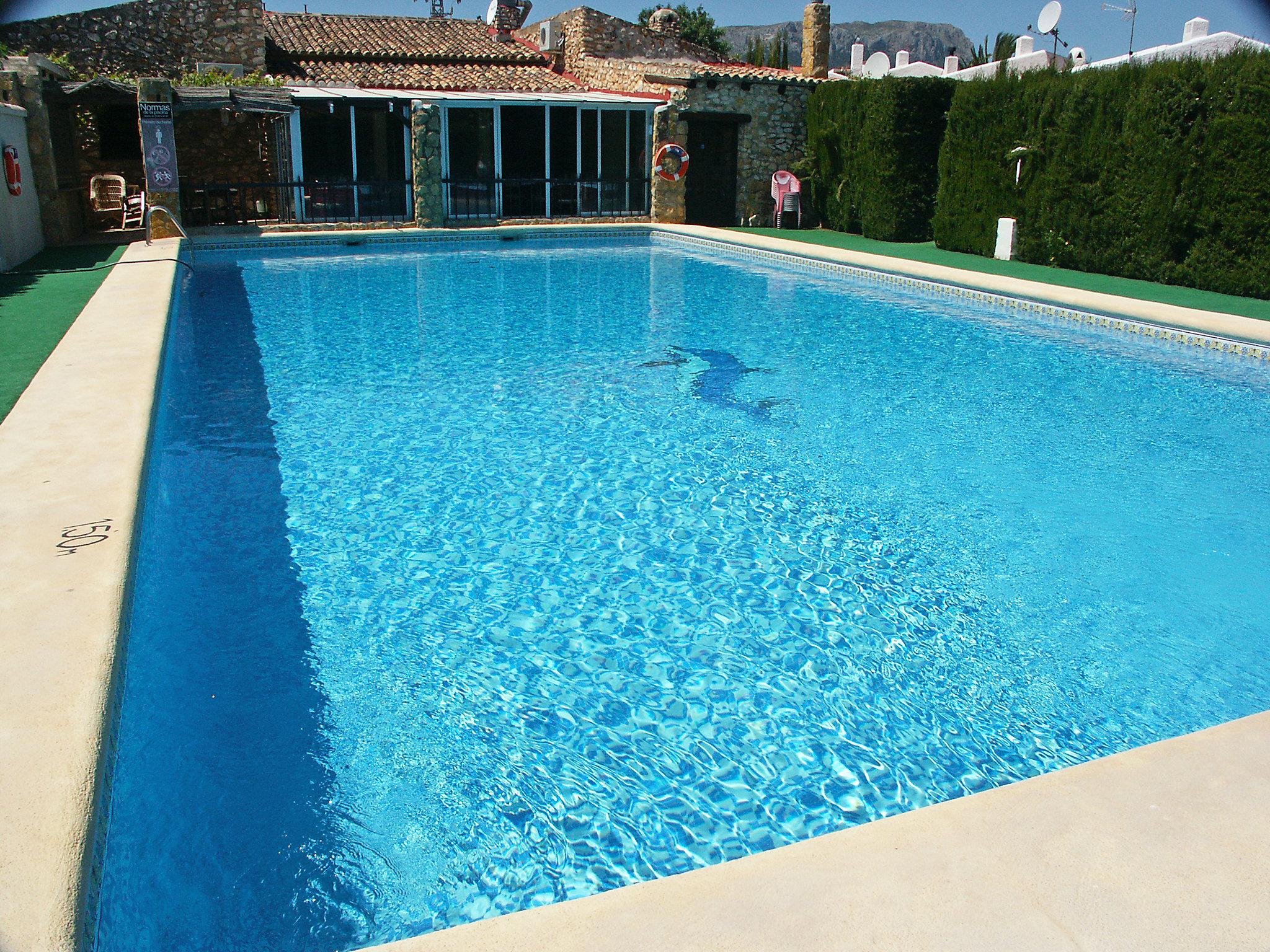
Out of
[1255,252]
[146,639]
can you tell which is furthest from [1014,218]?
[146,639]

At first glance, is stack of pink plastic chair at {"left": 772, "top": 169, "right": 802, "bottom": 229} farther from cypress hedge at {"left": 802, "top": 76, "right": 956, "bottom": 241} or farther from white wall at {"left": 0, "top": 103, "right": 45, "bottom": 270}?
white wall at {"left": 0, "top": 103, "right": 45, "bottom": 270}

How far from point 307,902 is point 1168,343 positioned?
31.9 feet

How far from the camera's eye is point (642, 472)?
6.38m

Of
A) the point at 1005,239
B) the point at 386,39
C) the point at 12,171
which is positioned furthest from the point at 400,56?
the point at 1005,239

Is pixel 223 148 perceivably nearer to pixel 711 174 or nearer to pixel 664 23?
pixel 711 174

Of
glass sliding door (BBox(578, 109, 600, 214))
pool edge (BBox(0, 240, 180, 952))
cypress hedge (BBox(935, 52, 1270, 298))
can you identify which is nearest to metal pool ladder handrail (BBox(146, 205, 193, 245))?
glass sliding door (BBox(578, 109, 600, 214))

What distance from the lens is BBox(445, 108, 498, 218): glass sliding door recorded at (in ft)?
65.0

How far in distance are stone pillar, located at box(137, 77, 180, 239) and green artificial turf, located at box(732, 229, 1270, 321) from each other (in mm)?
9746

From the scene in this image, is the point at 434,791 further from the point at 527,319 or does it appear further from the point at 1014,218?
the point at 1014,218

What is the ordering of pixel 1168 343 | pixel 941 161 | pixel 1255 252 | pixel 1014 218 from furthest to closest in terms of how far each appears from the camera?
1. pixel 941 161
2. pixel 1014 218
3. pixel 1255 252
4. pixel 1168 343

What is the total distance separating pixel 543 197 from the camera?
20312 mm

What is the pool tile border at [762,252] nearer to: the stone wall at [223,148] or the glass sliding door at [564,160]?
the glass sliding door at [564,160]

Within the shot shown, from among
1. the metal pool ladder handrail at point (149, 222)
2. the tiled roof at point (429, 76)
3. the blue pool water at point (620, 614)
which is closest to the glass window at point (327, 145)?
the tiled roof at point (429, 76)

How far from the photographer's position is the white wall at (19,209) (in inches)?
456
